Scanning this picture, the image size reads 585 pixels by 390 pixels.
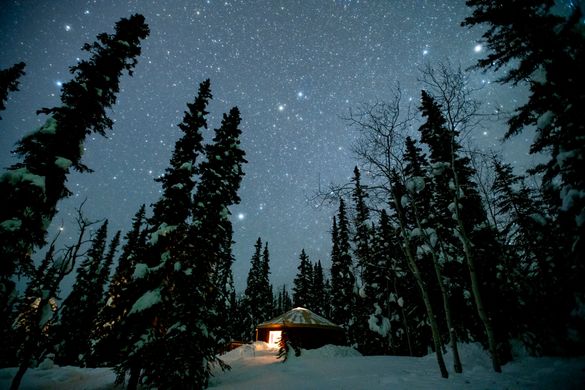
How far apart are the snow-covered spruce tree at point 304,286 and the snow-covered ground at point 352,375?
21775 mm

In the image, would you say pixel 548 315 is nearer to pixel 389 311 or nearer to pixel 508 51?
pixel 508 51

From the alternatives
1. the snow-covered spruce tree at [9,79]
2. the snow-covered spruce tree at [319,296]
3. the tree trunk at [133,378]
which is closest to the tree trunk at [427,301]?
the tree trunk at [133,378]

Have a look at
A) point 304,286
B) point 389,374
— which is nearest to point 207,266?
point 389,374

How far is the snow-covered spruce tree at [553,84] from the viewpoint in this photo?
7.89m

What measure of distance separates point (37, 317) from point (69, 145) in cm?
763

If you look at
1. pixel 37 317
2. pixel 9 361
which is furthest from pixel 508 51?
pixel 9 361

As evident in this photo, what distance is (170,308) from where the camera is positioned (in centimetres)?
1289

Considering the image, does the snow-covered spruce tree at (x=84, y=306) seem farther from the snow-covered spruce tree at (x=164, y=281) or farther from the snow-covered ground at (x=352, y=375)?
the snow-covered spruce tree at (x=164, y=281)

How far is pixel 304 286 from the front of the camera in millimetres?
46531

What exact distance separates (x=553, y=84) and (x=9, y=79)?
24.8 meters

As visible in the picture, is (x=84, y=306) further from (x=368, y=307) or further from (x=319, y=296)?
(x=319, y=296)

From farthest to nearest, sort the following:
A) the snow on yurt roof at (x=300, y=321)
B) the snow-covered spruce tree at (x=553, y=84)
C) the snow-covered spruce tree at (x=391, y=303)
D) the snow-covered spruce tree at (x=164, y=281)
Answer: the snow on yurt roof at (x=300, y=321) < the snow-covered spruce tree at (x=391, y=303) < the snow-covered spruce tree at (x=164, y=281) < the snow-covered spruce tree at (x=553, y=84)

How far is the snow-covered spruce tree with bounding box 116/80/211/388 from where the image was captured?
38.6 feet

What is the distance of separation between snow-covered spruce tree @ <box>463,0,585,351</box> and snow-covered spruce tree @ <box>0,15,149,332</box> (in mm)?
16099
